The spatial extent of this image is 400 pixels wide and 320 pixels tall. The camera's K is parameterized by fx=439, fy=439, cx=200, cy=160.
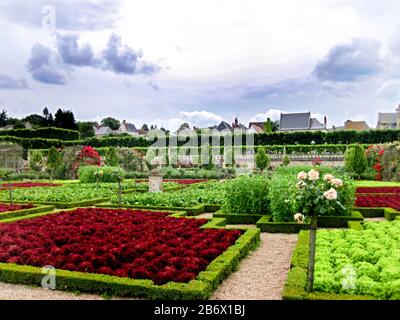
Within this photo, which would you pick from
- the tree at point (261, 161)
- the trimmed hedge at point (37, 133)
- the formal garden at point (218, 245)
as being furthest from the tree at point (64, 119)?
the formal garden at point (218, 245)

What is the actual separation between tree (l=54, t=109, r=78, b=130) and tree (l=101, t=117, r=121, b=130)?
32.9 m

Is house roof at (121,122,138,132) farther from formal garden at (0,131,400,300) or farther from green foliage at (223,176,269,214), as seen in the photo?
green foliage at (223,176,269,214)

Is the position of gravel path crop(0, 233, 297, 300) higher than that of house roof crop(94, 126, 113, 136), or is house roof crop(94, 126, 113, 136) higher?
house roof crop(94, 126, 113, 136)

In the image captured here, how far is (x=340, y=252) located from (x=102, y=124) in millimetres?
94560

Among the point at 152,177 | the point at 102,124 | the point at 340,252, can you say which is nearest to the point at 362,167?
the point at 152,177

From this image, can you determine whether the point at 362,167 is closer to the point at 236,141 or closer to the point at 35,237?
the point at 236,141

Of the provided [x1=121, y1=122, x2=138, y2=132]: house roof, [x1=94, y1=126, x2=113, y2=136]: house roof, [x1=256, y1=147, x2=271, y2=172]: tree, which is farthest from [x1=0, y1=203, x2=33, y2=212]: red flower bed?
[x1=121, y1=122, x2=138, y2=132]: house roof

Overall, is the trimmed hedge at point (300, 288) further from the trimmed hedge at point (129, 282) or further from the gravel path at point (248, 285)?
the trimmed hedge at point (129, 282)

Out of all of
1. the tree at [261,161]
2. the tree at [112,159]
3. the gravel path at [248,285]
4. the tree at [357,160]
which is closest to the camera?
the gravel path at [248,285]

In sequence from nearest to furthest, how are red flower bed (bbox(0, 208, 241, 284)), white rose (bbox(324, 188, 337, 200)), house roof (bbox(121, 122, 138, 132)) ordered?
white rose (bbox(324, 188, 337, 200)) < red flower bed (bbox(0, 208, 241, 284)) < house roof (bbox(121, 122, 138, 132))

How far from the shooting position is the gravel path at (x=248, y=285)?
6287 millimetres

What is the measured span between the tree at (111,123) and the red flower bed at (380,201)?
85.4 metres

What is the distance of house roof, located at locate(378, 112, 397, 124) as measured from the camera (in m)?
78.5
